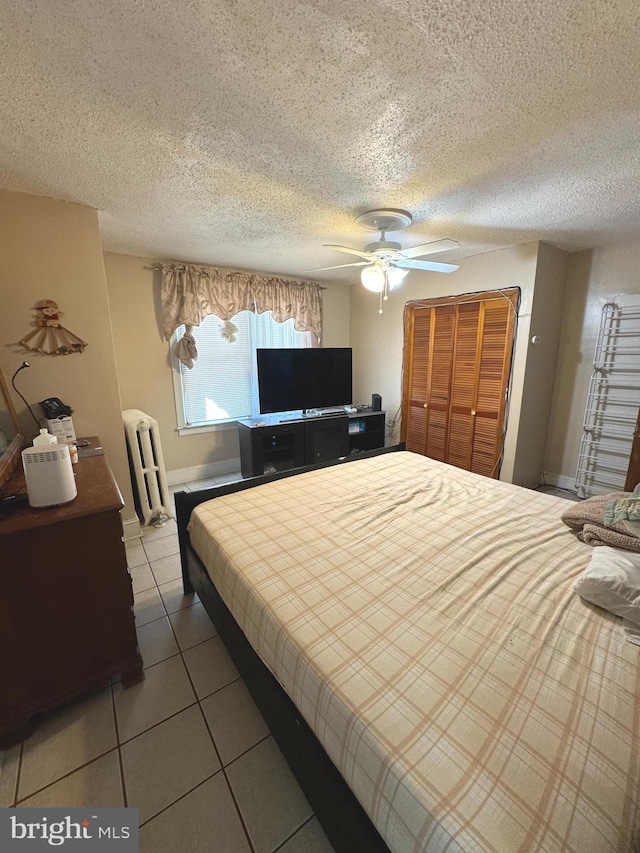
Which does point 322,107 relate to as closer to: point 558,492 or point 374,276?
point 374,276

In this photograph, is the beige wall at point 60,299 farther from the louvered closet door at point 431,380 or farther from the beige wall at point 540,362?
the beige wall at point 540,362

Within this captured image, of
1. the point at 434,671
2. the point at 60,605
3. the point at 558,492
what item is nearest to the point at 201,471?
the point at 60,605

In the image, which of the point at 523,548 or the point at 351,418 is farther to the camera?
the point at 351,418

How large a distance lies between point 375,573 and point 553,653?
581 mm

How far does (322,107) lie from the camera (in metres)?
1.29

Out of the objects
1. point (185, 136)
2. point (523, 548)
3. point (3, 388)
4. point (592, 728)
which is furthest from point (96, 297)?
point (592, 728)

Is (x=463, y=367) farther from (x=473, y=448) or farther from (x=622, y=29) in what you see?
(x=622, y=29)

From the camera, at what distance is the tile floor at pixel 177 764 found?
1058 mm

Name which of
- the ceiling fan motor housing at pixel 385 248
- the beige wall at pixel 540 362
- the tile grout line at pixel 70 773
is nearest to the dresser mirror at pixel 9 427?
the tile grout line at pixel 70 773

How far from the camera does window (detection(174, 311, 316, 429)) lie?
12.3 ft

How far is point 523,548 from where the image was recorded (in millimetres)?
1461

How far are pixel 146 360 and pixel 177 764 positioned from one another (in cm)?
318

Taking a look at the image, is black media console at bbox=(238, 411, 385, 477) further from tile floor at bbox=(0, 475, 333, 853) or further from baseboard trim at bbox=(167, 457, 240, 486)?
tile floor at bbox=(0, 475, 333, 853)

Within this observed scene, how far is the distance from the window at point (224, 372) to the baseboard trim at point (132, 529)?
4.40ft
